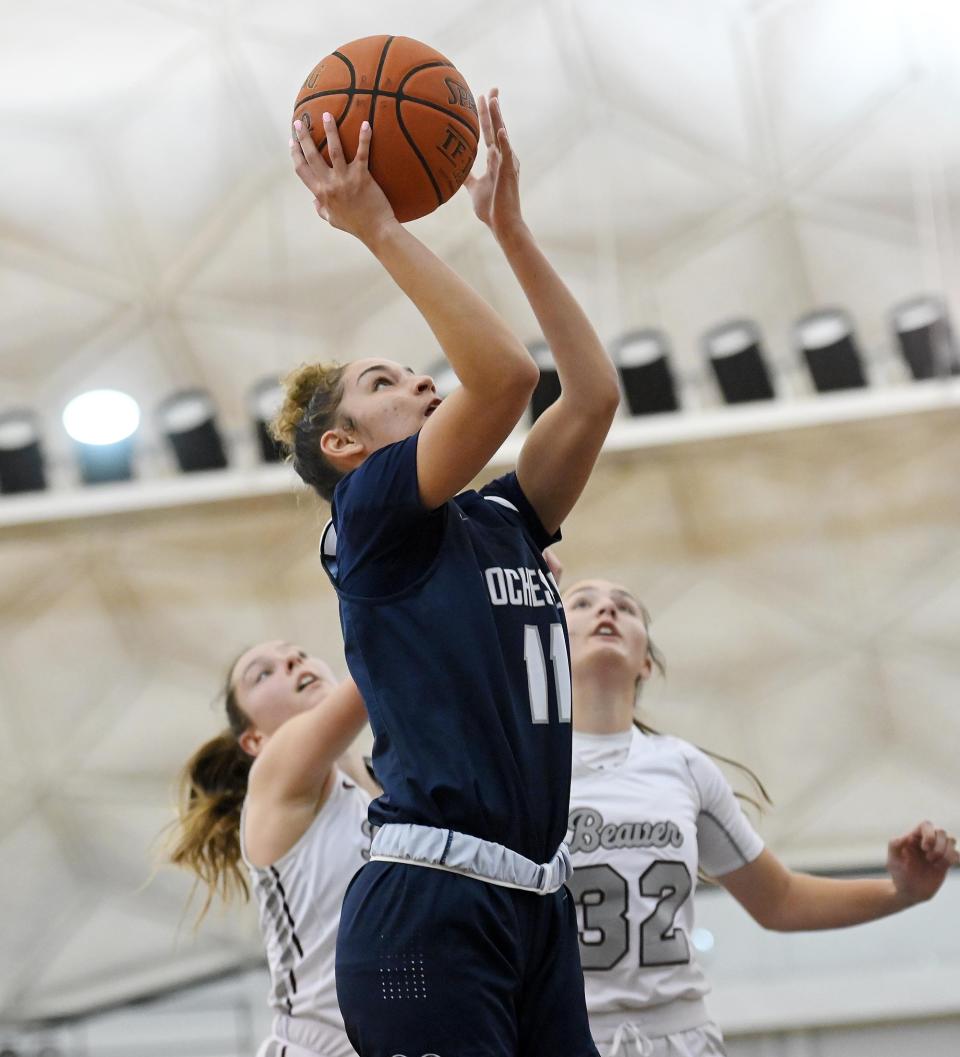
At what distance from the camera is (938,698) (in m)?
9.22

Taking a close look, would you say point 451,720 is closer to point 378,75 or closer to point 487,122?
point 487,122

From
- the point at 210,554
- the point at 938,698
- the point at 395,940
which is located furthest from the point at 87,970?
the point at 395,940

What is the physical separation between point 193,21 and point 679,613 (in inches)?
216

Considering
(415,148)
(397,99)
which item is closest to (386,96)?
(397,99)

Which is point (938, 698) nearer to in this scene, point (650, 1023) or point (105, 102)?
point (650, 1023)

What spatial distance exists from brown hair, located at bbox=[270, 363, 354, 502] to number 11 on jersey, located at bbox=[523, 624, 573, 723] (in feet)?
A: 1.55

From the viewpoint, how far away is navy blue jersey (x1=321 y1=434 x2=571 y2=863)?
196cm

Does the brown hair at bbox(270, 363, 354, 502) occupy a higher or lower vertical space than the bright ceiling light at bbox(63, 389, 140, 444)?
lower

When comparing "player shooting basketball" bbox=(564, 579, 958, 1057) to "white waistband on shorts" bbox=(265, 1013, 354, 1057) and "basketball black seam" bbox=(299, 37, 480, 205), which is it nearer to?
"white waistband on shorts" bbox=(265, 1013, 354, 1057)

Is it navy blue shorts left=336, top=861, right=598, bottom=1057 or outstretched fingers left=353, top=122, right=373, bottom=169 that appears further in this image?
outstretched fingers left=353, top=122, right=373, bottom=169

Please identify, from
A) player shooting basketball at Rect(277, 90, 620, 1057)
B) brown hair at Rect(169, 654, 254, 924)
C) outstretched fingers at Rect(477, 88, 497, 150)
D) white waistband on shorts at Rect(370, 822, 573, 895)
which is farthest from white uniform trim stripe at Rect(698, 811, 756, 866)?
outstretched fingers at Rect(477, 88, 497, 150)

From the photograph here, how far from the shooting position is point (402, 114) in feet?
7.91

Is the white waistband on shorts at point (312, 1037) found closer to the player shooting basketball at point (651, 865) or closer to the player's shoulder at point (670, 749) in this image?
the player shooting basketball at point (651, 865)

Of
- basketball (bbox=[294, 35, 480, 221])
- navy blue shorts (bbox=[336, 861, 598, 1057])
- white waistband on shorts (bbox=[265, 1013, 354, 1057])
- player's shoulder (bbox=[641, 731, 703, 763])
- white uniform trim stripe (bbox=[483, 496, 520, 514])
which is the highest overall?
basketball (bbox=[294, 35, 480, 221])
